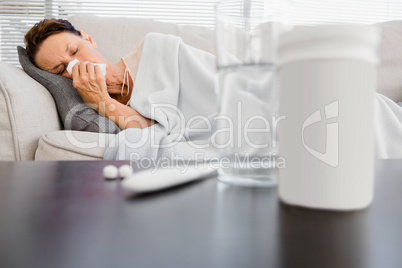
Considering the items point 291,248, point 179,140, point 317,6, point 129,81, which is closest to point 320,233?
point 291,248

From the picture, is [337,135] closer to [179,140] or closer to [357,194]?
[357,194]

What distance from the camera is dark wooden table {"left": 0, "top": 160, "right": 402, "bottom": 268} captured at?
0.64ft

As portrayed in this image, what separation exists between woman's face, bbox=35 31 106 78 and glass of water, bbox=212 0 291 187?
113 cm

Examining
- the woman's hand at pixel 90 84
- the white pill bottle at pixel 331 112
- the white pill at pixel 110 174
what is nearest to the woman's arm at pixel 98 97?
Answer: the woman's hand at pixel 90 84

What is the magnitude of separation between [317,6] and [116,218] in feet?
9.58

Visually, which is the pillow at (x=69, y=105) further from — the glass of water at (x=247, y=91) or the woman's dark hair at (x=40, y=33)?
the glass of water at (x=247, y=91)

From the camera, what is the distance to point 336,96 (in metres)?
0.26

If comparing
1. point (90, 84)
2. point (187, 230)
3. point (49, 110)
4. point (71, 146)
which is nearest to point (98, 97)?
point (90, 84)

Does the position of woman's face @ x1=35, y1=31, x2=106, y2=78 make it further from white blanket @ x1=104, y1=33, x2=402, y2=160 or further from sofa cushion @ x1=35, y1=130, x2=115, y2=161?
sofa cushion @ x1=35, y1=130, x2=115, y2=161

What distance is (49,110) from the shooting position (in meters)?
1.12

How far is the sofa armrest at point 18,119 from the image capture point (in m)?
0.94

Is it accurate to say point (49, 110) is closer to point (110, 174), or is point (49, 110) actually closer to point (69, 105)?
point (69, 105)

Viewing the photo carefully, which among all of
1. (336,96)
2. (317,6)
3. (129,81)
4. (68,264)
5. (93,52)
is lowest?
(68,264)

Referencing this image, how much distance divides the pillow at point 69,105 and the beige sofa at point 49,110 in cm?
3
